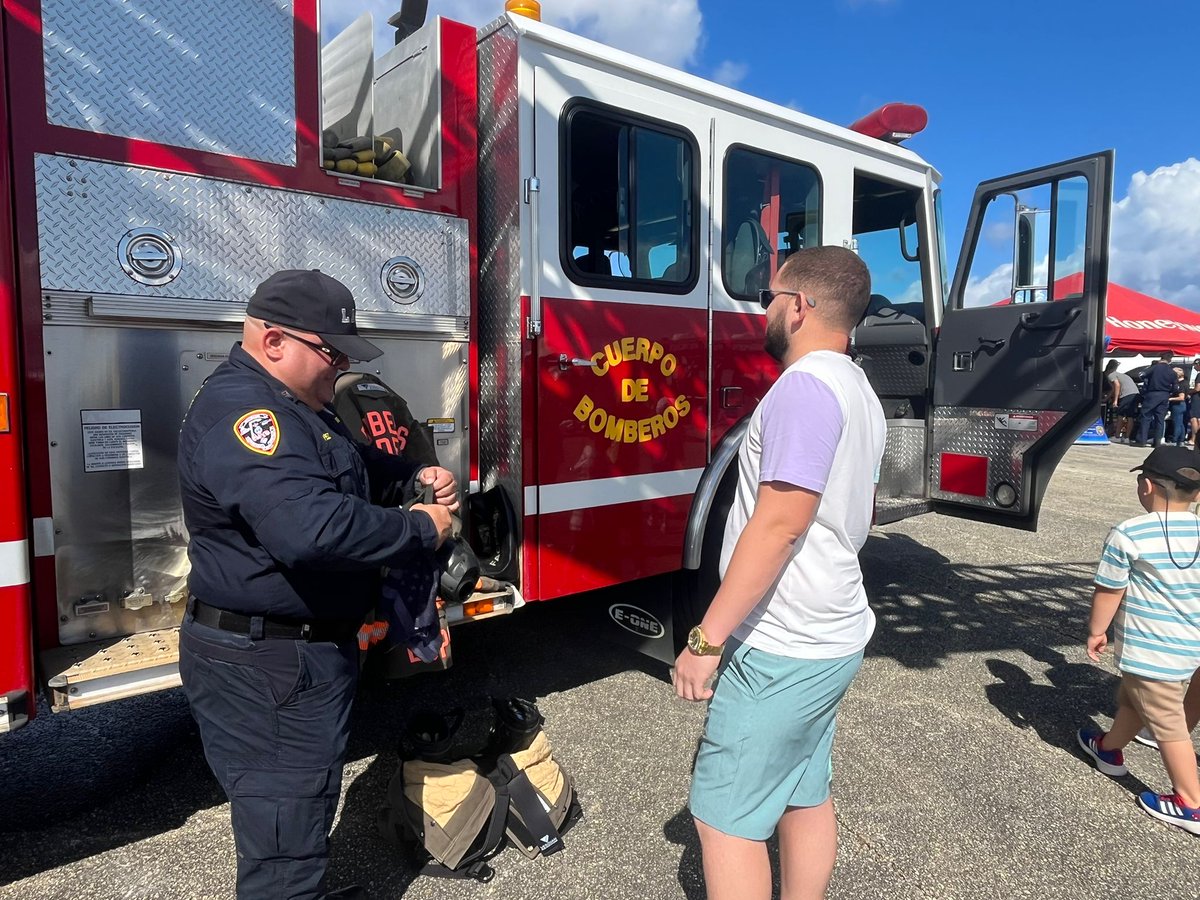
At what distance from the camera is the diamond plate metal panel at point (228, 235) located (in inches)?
89.7

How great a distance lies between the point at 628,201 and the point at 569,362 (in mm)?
757

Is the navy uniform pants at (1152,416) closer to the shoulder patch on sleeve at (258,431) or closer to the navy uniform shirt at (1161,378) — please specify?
the navy uniform shirt at (1161,378)

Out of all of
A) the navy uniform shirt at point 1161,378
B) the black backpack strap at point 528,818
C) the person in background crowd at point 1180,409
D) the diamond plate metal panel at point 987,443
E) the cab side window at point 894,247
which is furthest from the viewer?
the person in background crowd at point 1180,409

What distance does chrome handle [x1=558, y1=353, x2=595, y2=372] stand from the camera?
307 cm

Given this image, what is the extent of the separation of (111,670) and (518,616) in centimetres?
269

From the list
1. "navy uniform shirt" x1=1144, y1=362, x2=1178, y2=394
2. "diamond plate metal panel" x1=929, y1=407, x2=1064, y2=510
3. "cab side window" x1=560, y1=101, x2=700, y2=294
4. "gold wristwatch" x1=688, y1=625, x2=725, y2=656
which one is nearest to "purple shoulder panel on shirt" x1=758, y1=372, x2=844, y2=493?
"gold wristwatch" x1=688, y1=625, x2=725, y2=656

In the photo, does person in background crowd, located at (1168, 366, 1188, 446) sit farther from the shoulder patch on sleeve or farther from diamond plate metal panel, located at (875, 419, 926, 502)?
the shoulder patch on sleeve

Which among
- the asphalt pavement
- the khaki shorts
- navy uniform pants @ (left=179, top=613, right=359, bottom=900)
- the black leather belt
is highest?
the black leather belt

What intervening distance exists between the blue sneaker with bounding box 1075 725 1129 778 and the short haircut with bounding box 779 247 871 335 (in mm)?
2433

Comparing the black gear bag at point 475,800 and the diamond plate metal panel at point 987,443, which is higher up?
the diamond plate metal panel at point 987,443

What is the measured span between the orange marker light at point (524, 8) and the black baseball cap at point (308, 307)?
5.53 ft

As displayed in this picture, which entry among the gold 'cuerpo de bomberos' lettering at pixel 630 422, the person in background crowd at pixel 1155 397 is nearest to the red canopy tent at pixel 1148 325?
the person in background crowd at pixel 1155 397

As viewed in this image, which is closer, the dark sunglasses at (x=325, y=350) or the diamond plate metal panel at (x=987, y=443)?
the dark sunglasses at (x=325, y=350)

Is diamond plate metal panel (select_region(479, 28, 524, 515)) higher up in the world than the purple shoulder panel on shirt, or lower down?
higher up
